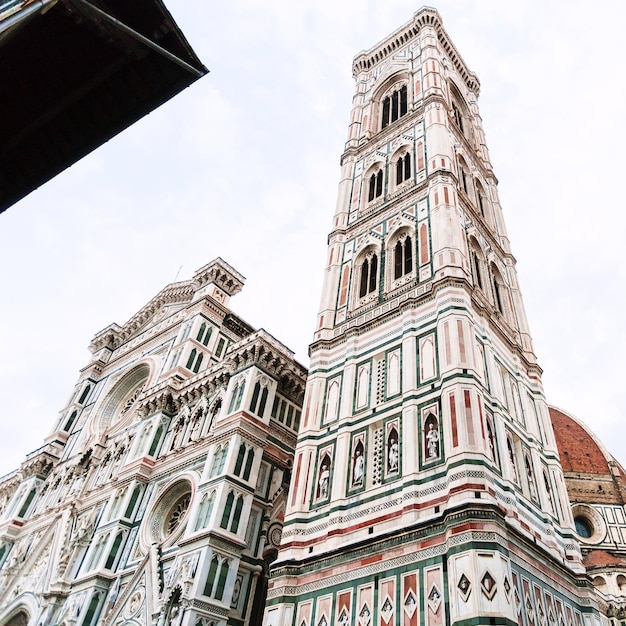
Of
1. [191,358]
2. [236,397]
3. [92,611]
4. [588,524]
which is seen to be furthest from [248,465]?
[588,524]

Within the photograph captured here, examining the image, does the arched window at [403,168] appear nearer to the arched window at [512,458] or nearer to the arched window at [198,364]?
the arched window at [198,364]

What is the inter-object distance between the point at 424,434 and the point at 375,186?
13343 mm

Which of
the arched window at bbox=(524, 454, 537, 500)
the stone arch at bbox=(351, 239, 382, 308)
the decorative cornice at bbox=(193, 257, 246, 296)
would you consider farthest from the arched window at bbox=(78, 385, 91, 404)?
the arched window at bbox=(524, 454, 537, 500)

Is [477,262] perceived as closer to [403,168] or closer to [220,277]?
[403,168]

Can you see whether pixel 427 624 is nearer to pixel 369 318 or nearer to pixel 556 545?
pixel 556 545

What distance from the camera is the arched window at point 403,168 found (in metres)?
24.0

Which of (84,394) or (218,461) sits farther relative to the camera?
(84,394)

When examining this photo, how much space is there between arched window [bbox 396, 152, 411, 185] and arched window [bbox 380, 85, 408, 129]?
3.96 metres

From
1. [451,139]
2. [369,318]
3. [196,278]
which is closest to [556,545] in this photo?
[369,318]

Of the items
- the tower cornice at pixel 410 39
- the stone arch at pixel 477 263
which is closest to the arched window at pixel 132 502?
the stone arch at pixel 477 263

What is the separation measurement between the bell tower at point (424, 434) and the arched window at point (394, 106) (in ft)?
10.1

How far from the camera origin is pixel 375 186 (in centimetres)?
2519

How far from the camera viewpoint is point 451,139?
25172 millimetres

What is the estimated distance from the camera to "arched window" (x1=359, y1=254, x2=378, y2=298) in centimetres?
2067
